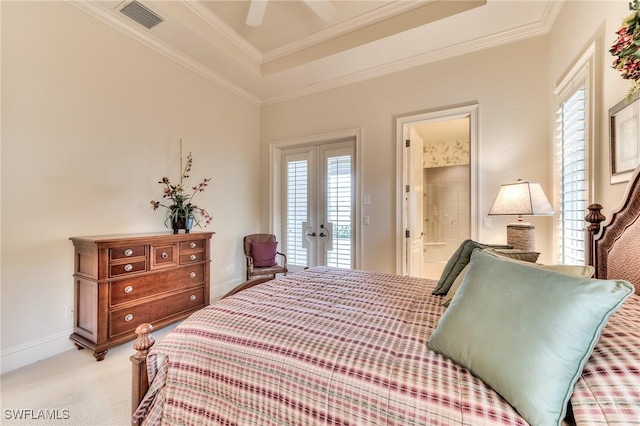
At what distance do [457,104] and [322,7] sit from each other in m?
1.74

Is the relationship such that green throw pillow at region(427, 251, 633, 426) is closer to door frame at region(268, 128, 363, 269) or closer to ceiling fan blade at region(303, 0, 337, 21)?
ceiling fan blade at region(303, 0, 337, 21)

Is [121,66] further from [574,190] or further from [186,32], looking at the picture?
[574,190]

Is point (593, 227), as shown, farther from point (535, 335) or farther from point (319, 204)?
point (319, 204)

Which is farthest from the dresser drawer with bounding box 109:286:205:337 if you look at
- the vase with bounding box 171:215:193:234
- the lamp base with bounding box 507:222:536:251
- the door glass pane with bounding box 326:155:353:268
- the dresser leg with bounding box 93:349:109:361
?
the lamp base with bounding box 507:222:536:251

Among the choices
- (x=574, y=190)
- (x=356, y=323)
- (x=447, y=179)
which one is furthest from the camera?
(x=447, y=179)

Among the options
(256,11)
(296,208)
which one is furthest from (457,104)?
(296,208)

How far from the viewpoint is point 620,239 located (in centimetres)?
128

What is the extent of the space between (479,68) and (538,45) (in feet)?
1.66

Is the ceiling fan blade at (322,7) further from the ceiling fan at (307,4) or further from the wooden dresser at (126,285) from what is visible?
the wooden dresser at (126,285)

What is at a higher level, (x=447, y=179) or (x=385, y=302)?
(x=447, y=179)

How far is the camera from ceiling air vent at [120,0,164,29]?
2424mm

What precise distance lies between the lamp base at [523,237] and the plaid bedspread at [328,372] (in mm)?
1325

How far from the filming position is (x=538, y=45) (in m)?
2.60

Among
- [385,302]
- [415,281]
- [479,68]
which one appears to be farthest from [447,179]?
[385,302]
